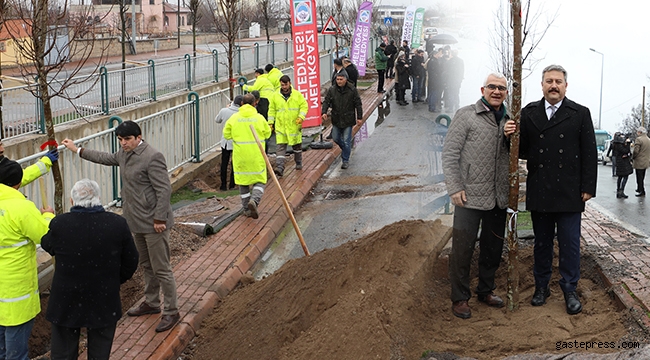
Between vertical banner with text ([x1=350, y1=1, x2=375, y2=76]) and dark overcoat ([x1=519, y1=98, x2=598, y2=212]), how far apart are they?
2195 centimetres

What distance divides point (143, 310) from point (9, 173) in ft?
6.20

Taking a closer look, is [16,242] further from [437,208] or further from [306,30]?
[306,30]

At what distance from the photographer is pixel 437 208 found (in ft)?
35.4

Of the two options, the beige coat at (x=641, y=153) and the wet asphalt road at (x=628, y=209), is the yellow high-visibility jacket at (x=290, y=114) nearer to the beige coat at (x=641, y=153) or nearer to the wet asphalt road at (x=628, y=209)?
the wet asphalt road at (x=628, y=209)

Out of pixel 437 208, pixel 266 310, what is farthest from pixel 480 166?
pixel 437 208

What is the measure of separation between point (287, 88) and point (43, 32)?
24.7ft

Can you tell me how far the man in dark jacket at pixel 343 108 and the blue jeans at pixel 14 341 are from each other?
946cm

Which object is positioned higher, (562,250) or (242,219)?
(562,250)

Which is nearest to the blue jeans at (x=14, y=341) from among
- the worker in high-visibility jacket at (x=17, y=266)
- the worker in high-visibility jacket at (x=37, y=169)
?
the worker in high-visibility jacket at (x=17, y=266)

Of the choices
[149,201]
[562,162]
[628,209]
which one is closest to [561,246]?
[562,162]

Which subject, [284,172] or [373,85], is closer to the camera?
[284,172]

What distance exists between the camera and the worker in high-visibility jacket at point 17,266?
505 cm

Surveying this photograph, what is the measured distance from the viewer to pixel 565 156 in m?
5.88

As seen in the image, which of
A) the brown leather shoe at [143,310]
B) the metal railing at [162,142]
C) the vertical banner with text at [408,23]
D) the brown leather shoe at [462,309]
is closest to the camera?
the brown leather shoe at [462,309]
